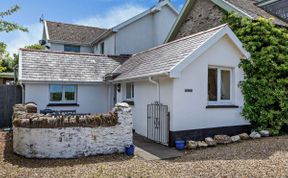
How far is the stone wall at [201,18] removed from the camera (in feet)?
51.5

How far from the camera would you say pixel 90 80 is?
601 inches

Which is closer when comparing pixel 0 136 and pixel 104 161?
pixel 104 161

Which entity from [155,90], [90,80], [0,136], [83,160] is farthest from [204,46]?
[0,136]

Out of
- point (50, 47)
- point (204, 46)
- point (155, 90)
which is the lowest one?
point (155, 90)

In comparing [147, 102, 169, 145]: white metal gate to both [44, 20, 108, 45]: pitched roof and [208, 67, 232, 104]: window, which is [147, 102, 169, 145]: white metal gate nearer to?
[208, 67, 232, 104]: window

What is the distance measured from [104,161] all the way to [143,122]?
4.75 meters

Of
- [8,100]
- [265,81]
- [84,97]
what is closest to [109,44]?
[84,97]

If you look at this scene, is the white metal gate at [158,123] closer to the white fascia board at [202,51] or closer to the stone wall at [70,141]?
the white fascia board at [202,51]

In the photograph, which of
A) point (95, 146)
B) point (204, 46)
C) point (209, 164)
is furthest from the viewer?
point (204, 46)

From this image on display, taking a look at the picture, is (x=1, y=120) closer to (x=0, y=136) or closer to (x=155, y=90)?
(x=0, y=136)

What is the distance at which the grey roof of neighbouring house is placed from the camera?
1409 cm

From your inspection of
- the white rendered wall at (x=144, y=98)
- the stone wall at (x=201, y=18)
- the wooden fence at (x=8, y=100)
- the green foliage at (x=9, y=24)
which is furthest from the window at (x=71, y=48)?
the green foliage at (x=9, y=24)

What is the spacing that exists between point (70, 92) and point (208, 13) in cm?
1039

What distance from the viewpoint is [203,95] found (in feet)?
34.9
